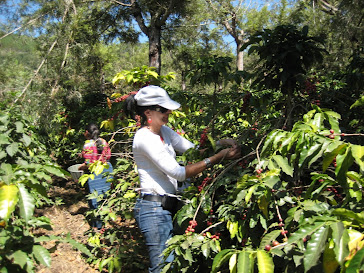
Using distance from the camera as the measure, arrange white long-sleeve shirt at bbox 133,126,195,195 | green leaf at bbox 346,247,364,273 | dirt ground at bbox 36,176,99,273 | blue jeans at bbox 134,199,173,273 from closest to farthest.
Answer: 1. green leaf at bbox 346,247,364,273
2. white long-sleeve shirt at bbox 133,126,195,195
3. blue jeans at bbox 134,199,173,273
4. dirt ground at bbox 36,176,99,273

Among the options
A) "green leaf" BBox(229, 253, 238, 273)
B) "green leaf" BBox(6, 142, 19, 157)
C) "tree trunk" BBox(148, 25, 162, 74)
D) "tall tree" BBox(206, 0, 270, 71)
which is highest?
"tall tree" BBox(206, 0, 270, 71)

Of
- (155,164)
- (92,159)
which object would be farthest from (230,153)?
(92,159)

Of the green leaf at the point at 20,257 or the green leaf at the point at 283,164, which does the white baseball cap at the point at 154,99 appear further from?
the green leaf at the point at 20,257

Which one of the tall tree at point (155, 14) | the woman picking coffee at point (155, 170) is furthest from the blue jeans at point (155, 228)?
the tall tree at point (155, 14)

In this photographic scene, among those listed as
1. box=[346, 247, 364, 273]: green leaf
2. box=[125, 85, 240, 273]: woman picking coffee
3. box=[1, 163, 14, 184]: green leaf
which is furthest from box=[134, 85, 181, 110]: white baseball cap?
box=[346, 247, 364, 273]: green leaf

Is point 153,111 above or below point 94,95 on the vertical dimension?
below

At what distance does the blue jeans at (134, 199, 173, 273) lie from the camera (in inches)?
81.5

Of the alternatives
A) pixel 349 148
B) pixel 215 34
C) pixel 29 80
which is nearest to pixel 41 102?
pixel 29 80

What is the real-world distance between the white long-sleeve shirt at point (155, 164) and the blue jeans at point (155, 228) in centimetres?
11

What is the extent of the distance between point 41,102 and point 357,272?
228 inches

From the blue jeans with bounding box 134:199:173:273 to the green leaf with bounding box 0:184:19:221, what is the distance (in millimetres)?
1049

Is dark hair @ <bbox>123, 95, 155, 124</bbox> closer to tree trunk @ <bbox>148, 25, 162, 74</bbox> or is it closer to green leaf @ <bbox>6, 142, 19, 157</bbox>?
green leaf @ <bbox>6, 142, 19, 157</bbox>

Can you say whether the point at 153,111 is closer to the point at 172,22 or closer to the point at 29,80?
the point at 29,80

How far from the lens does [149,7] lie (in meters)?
8.49
